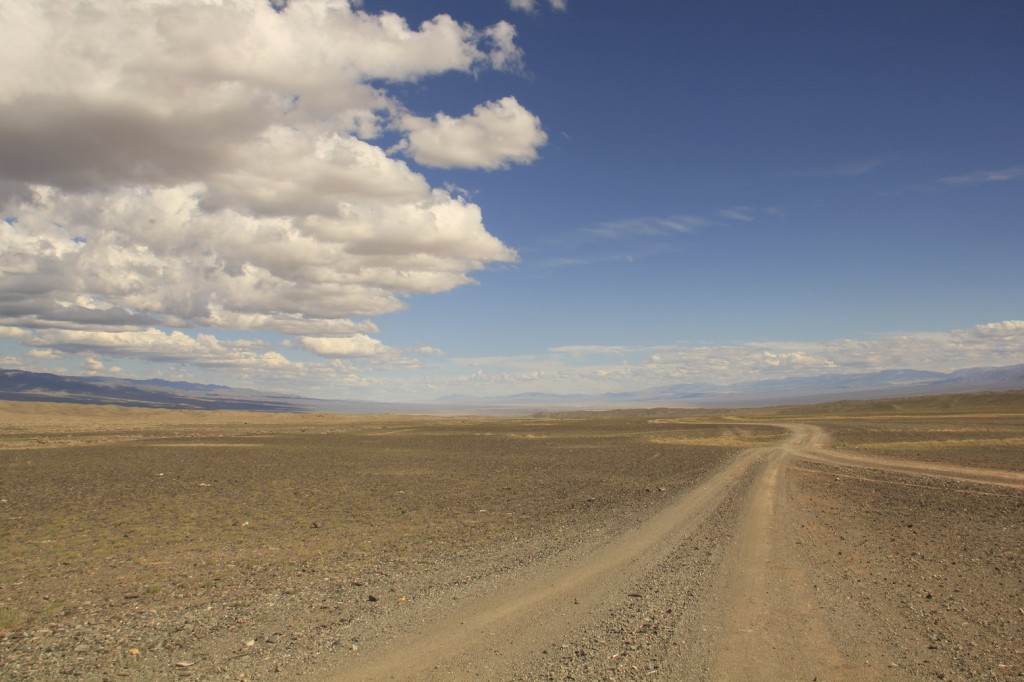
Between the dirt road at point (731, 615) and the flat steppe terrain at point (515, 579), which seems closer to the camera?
the dirt road at point (731, 615)

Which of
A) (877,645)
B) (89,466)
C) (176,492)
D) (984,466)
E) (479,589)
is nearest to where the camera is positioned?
(877,645)

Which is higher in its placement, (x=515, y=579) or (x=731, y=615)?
(x=731, y=615)

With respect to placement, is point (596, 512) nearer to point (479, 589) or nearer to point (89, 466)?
point (479, 589)

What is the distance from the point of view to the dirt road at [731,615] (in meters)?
7.67

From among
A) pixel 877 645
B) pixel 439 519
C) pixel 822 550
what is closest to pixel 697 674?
pixel 877 645

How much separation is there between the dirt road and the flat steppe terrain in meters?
0.05

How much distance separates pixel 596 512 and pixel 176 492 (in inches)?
635

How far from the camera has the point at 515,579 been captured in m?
11.5

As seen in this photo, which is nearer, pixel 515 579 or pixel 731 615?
pixel 731 615

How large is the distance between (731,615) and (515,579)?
3.80 meters

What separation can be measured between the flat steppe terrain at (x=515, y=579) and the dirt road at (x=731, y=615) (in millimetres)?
47

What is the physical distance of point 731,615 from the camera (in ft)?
31.1

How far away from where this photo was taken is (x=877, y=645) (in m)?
8.36

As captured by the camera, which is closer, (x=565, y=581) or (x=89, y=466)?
(x=565, y=581)
